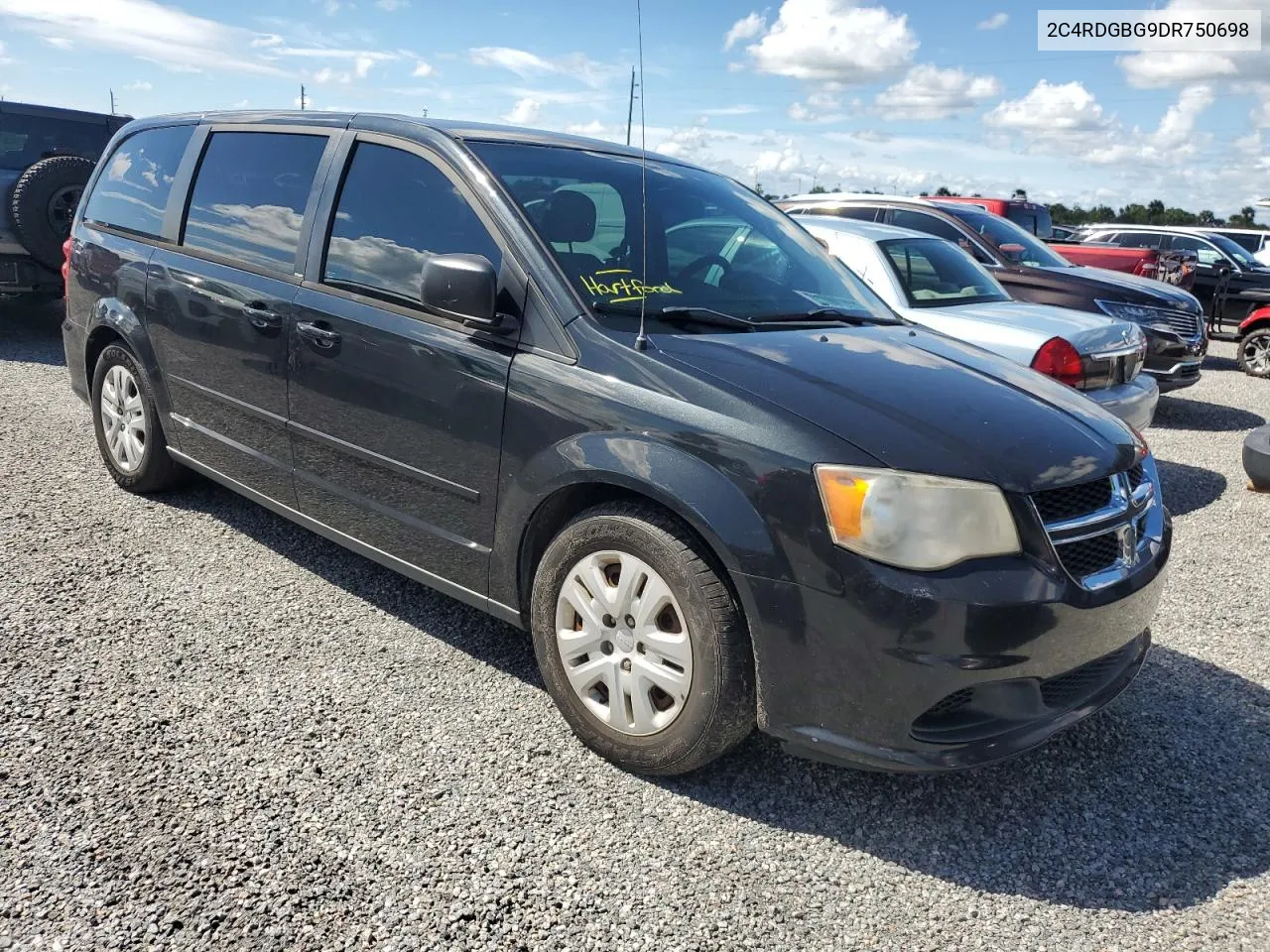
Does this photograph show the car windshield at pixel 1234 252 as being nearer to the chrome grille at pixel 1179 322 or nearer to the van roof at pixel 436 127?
the chrome grille at pixel 1179 322

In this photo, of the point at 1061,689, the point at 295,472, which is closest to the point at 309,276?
the point at 295,472

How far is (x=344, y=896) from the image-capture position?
2.29 m

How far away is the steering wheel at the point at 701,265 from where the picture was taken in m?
3.33

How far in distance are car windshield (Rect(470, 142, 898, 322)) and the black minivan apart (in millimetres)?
15

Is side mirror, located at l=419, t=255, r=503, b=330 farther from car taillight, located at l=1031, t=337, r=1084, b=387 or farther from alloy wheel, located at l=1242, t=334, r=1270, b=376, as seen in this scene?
alloy wheel, located at l=1242, t=334, r=1270, b=376

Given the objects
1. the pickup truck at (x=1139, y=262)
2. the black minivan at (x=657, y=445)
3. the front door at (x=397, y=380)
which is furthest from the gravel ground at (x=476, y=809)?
the pickup truck at (x=1139, y=262)

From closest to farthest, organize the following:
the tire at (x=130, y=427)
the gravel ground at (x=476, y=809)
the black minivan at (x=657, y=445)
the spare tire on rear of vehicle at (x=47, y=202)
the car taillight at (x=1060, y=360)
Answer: the gravel ground at (x=476, y=809) → the black minivan at (x=657, y=445) → the tire at (x=130, y=427) → the car taillight at (x=1060, y=360) → the spare tire on rear of vehicle at (x=47, y=202)

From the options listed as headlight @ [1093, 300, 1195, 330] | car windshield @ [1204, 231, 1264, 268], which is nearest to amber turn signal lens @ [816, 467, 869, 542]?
headlight @ [1093, 300, 1195, 330]

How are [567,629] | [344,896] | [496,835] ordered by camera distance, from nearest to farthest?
[344,896], [496,835], [567,629]

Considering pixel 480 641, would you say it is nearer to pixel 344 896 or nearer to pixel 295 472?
pixel 295 472

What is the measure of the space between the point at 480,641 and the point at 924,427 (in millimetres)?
1850

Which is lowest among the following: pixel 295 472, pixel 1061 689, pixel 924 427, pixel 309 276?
pixel 1061 689

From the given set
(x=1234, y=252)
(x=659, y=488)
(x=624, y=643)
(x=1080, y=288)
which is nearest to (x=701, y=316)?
(x=659, y=488)

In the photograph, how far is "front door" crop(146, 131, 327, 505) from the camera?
3748mm
